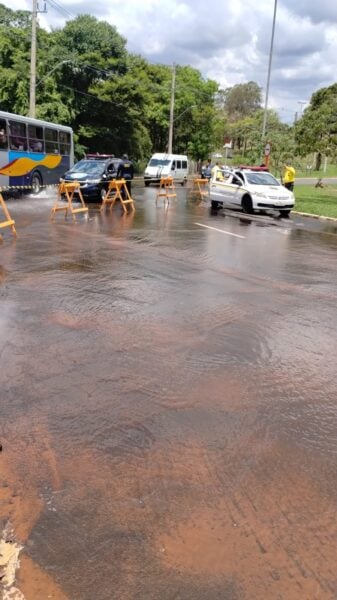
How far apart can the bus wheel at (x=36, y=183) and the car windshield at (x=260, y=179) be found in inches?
345

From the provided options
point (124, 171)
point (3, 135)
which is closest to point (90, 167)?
point (124, 171)

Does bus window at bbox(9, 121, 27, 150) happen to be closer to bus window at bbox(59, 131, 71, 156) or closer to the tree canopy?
bus window at bbox(59, 131, 71, 156)

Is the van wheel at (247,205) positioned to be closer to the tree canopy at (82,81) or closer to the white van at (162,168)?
the tree canopy at (82,81)

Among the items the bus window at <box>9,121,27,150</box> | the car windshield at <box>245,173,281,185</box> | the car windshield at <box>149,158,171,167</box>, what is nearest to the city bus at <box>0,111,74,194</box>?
the bus window at <box>9,121,27,150</box>

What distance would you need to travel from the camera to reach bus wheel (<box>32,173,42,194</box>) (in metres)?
23.7

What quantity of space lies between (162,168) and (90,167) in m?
17.6

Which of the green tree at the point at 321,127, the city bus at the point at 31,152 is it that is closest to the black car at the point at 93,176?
the city bus at the point at 31,152

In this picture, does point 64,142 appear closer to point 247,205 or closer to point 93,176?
point 93,176

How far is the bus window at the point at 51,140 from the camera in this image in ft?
79.2

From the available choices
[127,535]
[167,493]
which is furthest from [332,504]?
[127,535]

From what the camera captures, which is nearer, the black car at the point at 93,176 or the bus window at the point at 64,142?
the black car at the point at 93,176

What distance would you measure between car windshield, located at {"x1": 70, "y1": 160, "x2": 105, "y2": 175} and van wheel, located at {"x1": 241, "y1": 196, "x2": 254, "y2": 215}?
563 cm

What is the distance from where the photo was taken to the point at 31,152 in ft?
74.1

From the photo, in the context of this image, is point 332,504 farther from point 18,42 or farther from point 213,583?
point 18,42
